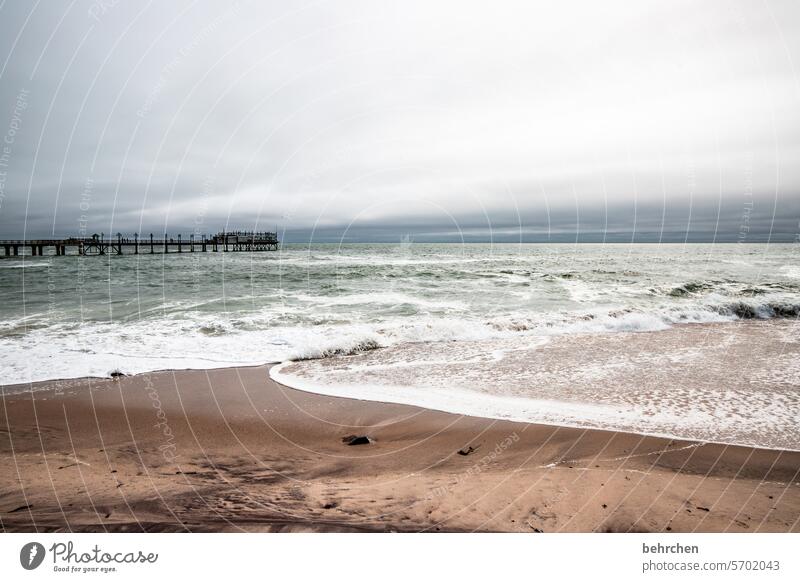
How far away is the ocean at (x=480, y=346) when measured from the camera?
673 centimetres

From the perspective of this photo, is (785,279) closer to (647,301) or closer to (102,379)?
(647,301)

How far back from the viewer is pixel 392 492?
3.98m

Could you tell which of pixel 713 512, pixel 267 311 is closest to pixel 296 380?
pixel 713 512

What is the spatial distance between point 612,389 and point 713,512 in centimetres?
404
